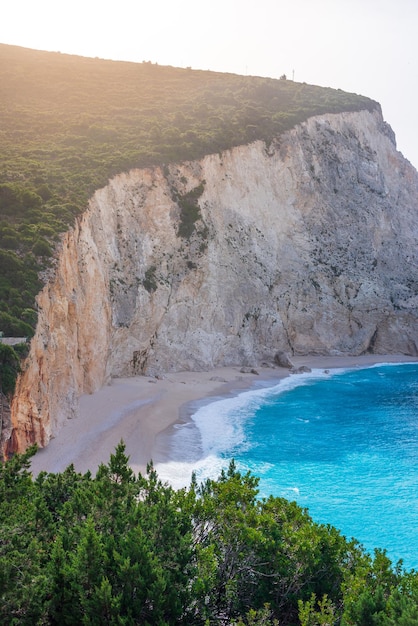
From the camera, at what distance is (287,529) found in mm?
10180

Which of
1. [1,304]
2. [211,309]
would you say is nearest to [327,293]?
[211,309]

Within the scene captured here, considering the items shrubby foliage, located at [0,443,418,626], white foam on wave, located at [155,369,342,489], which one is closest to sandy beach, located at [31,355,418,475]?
white foam on wave, located at [155,369,342,489]

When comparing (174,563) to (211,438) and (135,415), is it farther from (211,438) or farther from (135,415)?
(135,415)

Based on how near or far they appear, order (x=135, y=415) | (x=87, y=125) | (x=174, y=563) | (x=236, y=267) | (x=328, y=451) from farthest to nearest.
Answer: (x=87, y=125)
(x=236, y=267)
(x=135, y=415)
(x=328, y=451)
(x=174, y=563)

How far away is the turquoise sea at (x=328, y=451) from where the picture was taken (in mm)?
19328

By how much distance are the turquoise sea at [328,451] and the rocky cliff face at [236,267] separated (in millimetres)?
6755

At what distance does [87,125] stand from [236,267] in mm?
19511

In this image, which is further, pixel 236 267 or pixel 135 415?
pixel 236 267

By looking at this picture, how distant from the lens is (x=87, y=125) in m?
47.6

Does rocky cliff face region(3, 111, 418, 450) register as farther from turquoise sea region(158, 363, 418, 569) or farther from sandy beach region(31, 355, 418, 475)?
turquoise sea region(158, 363, 418, 569)

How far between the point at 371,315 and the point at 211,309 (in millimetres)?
21447

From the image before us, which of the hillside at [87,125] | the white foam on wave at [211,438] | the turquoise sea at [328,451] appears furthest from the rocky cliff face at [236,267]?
the turquoise sea at [328,451]

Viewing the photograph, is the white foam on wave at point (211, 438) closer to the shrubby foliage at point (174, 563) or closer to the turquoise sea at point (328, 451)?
the turquoise sea at point (328, 451)

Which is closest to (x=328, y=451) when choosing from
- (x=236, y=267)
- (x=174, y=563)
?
(x=174, y=563)
